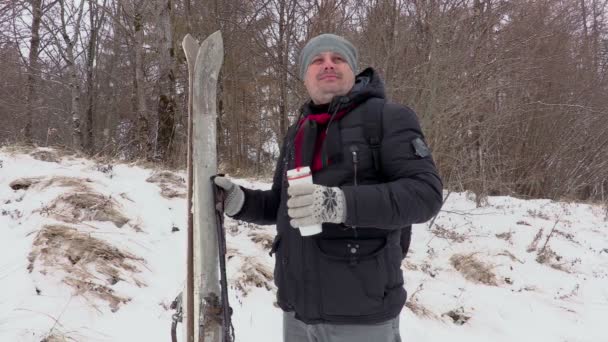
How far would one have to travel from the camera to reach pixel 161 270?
3.11 m

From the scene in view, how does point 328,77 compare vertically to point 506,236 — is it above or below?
above

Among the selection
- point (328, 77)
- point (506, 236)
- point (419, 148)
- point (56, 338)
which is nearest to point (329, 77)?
point (328, 77)

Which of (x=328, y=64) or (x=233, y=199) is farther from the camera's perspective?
(x=233, y=199)

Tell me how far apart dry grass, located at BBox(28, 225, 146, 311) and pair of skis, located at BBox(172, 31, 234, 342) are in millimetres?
1290

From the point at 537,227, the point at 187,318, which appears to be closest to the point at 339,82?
the point at 187,318

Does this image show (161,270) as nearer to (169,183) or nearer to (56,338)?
(56,338)

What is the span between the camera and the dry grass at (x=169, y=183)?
4.55 m

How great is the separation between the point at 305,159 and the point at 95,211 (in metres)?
2.80

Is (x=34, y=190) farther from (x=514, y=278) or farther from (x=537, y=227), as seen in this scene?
(x=537, y=227)

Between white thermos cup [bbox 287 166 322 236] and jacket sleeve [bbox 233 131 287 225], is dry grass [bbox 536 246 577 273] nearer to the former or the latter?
jacket sleeve [bbox 233 131 287 225]

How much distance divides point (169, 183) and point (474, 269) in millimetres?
3743

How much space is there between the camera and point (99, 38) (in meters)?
14.6

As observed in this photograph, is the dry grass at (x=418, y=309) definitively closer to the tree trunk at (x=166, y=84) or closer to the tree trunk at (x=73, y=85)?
the tree trunk at (x=166, y=84)

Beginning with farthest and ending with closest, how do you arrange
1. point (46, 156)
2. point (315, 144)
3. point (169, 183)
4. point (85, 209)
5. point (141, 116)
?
point (141, 116), point (169, 183), point (46, 156), point (85, 209), point (315, 144)
